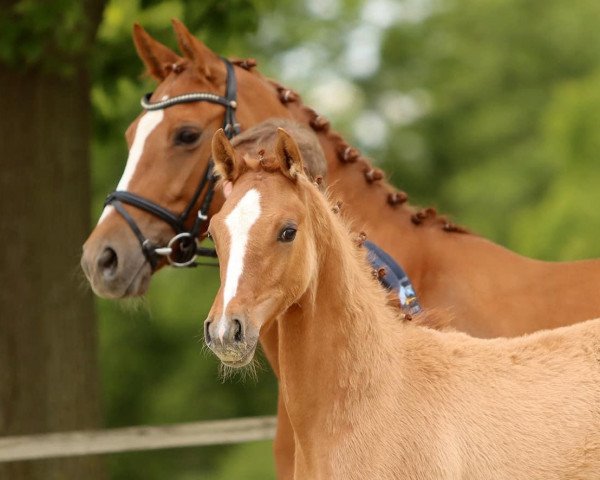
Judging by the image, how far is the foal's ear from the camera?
388 cm

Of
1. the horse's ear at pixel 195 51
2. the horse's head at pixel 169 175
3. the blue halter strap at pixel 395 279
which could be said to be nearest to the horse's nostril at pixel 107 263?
the horse's head at pixel 169 175

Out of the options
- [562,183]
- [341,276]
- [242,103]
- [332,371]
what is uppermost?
[562,183]

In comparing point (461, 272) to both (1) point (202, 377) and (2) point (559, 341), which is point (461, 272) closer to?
(2) point (559, 341)

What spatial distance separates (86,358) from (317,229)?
3747 millimetres

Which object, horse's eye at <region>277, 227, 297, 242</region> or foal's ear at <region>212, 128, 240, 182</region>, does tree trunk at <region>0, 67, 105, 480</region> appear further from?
horse's eye at <region>277, 227, 297, 242</region>

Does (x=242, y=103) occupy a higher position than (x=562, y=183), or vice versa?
(x=562, y=183)

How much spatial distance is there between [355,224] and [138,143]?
96 centimetres

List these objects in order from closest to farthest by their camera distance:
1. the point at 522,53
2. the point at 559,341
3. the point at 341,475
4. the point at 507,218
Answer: the point at 341,475 → the point at 559,341 → the point at 507,218 → the point at 522,53

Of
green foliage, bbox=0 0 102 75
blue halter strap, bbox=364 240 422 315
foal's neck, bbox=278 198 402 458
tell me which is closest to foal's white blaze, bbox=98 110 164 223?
blue halter strap, bbox=364 240 422 315

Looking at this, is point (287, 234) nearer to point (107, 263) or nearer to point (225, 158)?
point (225, 158)

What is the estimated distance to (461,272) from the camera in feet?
16.2

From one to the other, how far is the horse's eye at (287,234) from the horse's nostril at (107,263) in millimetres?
1311

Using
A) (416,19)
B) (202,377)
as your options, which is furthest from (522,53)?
(202,377)

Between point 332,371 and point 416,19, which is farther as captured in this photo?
point 416,19
